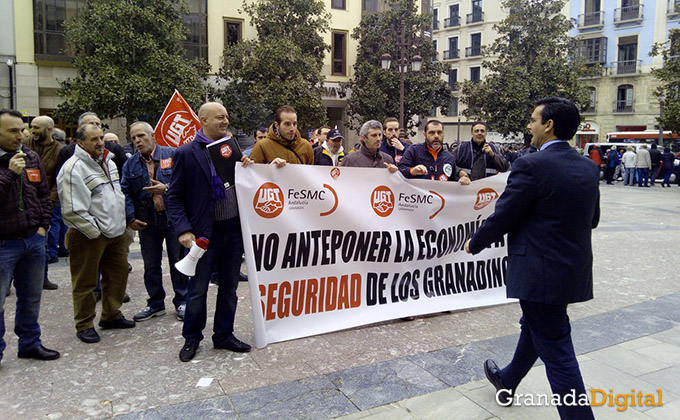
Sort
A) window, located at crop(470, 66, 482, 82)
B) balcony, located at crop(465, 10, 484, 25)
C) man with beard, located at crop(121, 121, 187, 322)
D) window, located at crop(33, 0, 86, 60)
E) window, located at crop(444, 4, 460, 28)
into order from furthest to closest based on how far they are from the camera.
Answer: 1. window, located at crop(444, 4, 460, 28)
2. window, located at crop(470, 66, 482, 82)
3. balcony, located at crop(465, 10, 484, 25)
4. window, located at crop(33, 0, 86, 60)
5. man with beard, located at crop(121, 121, 187, 322)

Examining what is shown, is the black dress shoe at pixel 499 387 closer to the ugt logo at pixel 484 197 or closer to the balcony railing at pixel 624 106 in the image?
the ugt logo at pixel 484 197

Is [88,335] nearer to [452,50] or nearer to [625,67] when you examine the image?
[625,67]

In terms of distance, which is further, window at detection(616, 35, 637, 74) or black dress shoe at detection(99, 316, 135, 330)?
window at detection(616, 35, 637, 74)

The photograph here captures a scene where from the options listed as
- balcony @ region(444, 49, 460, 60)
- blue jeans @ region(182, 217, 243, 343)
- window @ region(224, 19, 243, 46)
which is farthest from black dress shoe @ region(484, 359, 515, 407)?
balcony @ region(444, 49, 460, 60)

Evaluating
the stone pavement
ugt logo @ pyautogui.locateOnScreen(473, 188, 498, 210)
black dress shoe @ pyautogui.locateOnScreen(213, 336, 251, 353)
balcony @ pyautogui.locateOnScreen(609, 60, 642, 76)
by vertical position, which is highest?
balcony @ pyautogui.locateOnScreen(609, 60, 642, 76)

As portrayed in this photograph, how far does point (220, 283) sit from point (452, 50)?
54547mm

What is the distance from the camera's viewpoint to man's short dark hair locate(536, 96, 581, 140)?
9.43 ft

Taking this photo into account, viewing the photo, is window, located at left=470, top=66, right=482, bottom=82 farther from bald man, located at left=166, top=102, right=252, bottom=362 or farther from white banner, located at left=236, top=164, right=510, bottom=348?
bald man, located at left=166, top=102, right=252, bottom=362

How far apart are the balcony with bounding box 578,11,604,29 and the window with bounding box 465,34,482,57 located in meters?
9.38

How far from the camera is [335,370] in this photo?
395 centimetres

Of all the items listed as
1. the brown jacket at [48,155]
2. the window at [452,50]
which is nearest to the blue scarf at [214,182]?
the brown jacket at [48,155]

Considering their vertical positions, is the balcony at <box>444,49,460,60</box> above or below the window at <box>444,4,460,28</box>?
below

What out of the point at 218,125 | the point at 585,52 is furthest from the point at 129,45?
the point at 585,52

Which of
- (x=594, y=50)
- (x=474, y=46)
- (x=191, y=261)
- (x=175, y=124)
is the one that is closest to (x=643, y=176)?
(x=175, y=124)
